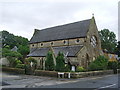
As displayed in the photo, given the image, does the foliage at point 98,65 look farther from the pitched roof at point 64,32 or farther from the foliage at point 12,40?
the foliage at point 12,40

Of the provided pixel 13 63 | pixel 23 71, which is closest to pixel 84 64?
pixel 23 71

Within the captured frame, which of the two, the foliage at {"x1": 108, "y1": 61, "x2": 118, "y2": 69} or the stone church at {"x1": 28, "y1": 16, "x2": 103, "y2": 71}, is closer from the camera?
the stone church at {"x1": 28, "y1": 16, "x2": 103, "y2": 71}

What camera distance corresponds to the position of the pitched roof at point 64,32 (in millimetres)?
36938

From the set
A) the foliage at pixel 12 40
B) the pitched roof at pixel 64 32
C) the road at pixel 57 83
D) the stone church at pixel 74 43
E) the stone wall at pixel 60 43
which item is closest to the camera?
the road at pixel 57 83

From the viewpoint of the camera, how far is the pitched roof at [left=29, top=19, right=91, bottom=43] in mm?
36938

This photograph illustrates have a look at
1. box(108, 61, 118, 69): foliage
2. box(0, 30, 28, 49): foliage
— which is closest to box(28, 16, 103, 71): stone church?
box(108, 61, 118, 69): foliage

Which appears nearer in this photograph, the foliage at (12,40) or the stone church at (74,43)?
the stone church at (74,43)

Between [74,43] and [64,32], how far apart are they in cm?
593

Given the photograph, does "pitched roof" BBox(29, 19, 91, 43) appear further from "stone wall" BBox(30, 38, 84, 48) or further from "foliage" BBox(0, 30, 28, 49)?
"foliage" BBox(0, 30, 28, 49)

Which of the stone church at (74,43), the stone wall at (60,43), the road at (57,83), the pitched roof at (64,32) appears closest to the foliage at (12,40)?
the pitched roof at (64,32)

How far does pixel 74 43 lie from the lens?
36.4m

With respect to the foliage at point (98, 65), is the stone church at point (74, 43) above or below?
above

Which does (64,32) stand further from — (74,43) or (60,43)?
(74,43)

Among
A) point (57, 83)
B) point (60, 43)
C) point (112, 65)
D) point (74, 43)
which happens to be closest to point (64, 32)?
point (60, 43)
